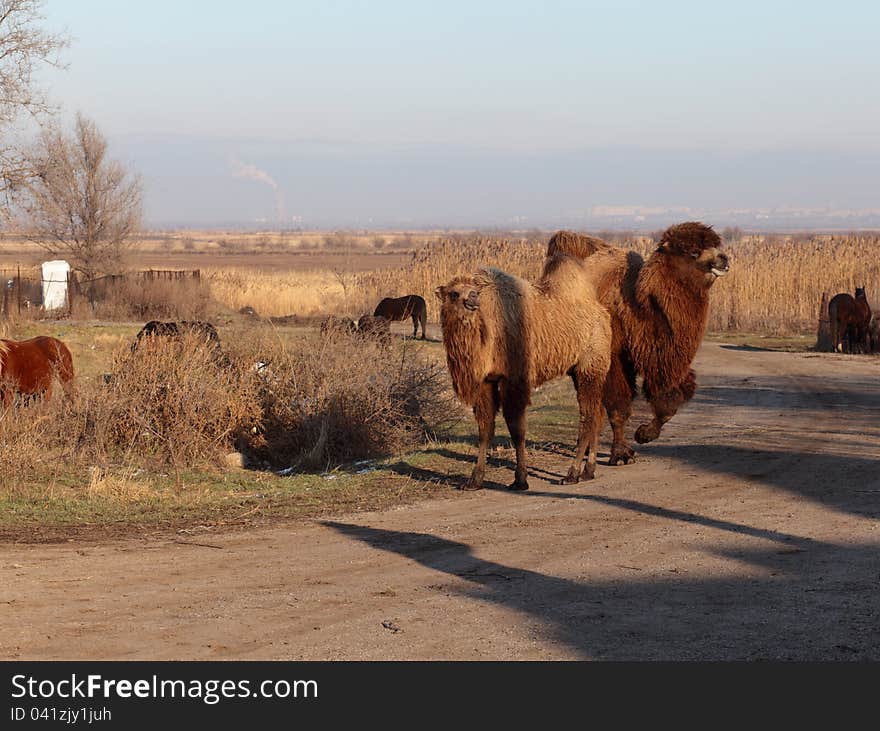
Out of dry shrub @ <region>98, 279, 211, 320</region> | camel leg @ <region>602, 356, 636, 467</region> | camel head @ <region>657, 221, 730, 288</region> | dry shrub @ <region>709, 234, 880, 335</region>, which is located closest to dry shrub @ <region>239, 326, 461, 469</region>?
camel leg @ <region>602, 356, 636, 467</region>

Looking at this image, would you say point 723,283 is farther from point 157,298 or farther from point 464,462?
point 464,462

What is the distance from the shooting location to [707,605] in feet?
25.9

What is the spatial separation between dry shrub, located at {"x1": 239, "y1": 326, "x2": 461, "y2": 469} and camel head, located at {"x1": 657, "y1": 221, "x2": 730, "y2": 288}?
15.7 feet

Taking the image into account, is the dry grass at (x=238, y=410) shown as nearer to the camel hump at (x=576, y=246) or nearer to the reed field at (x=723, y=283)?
the camel hump at (x=576, y=246)

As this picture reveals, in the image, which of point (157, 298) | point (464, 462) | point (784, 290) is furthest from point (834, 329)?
point (157, 298)

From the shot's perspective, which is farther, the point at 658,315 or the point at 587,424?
the point at 658,315

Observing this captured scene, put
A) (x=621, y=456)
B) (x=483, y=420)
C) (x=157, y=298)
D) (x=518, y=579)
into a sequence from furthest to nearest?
(x=157, y=298) → (x=621, y=456) → (x=483, y=420) → (x=518, y=579)

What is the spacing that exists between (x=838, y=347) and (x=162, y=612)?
25.1 metres

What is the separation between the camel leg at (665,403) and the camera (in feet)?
43.8

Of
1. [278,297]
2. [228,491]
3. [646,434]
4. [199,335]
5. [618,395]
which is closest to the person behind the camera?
[228,491]

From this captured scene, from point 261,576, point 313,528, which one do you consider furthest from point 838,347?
point 261,576

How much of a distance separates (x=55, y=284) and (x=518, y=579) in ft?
117

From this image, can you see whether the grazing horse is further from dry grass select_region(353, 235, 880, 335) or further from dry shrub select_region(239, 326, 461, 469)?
dry shrub select_region(239, 326, 461, 469)

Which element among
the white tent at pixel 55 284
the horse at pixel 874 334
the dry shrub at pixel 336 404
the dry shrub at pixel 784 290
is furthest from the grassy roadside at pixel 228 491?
the white tent at pixel 55 284
